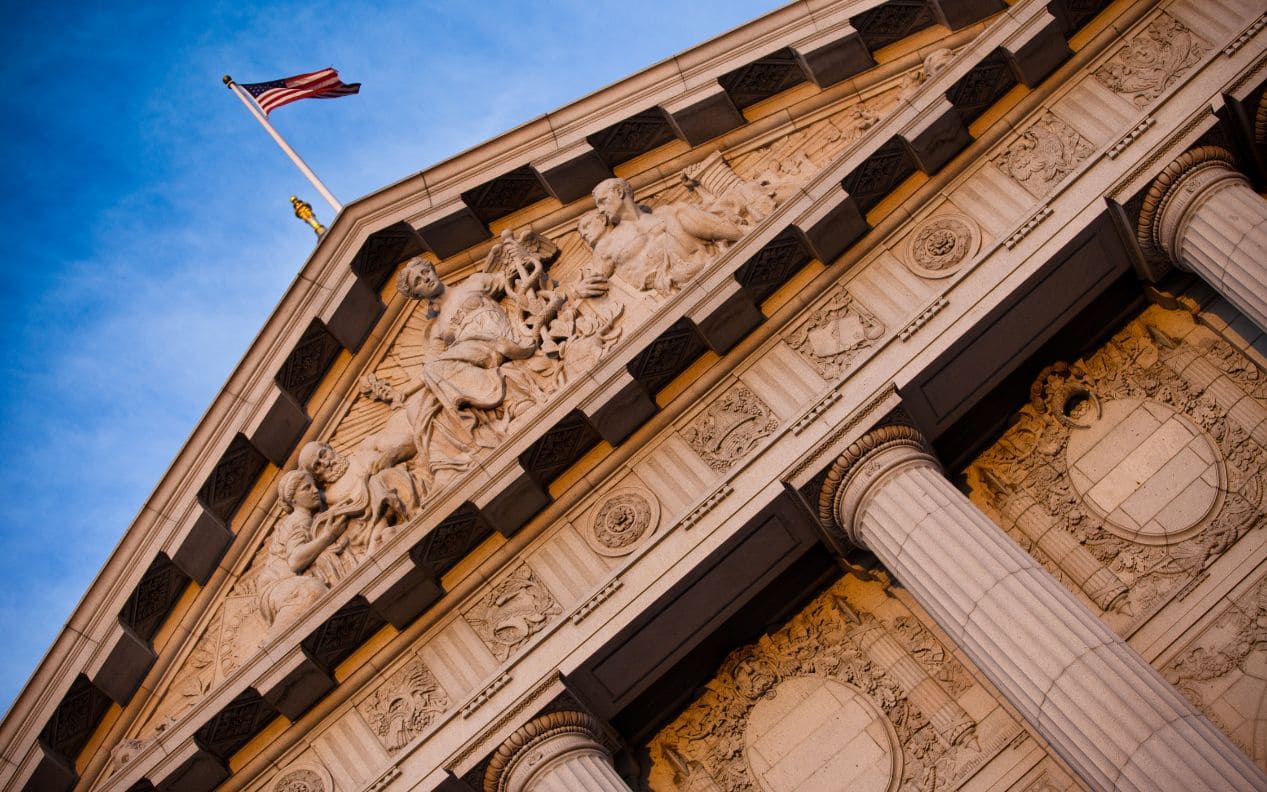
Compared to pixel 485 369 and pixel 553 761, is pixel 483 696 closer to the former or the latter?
pixel 553 761

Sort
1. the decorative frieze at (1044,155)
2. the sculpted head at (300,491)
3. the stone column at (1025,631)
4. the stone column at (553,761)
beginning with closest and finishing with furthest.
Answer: the stone column at (1025,631) → the stone column at (553,761) → the decorative frieze at (1044,155) → the sculpted head at (300,491)

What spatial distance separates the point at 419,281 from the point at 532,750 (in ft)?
20.7

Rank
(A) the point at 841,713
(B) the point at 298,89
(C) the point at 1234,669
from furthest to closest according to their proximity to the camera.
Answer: (B) the point at 298,89 → (A) the point at 841,713 → (C) the point at 1234,669

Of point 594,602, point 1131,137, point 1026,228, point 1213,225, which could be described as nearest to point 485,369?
point 594,602

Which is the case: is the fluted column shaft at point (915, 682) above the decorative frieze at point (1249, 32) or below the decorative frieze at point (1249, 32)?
below

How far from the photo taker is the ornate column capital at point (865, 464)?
12406 mm

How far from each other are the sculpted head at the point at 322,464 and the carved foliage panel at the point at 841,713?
16.8 feet

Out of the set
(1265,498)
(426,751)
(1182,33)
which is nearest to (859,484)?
(1265,498)

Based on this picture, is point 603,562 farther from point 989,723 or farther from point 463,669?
point 989,723

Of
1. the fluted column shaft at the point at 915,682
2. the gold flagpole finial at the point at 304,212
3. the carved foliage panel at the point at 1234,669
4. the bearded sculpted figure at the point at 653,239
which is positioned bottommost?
Answer: the carved foliage panel at the point at 1234,669

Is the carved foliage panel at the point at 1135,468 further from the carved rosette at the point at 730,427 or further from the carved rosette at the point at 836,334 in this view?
the carved rosette at the point at 730,427

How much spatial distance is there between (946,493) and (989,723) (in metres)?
2.54

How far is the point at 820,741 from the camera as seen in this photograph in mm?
13086

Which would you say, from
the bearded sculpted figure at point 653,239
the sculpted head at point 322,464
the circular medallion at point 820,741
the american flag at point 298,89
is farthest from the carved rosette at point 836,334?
the american flag at point 298,89
